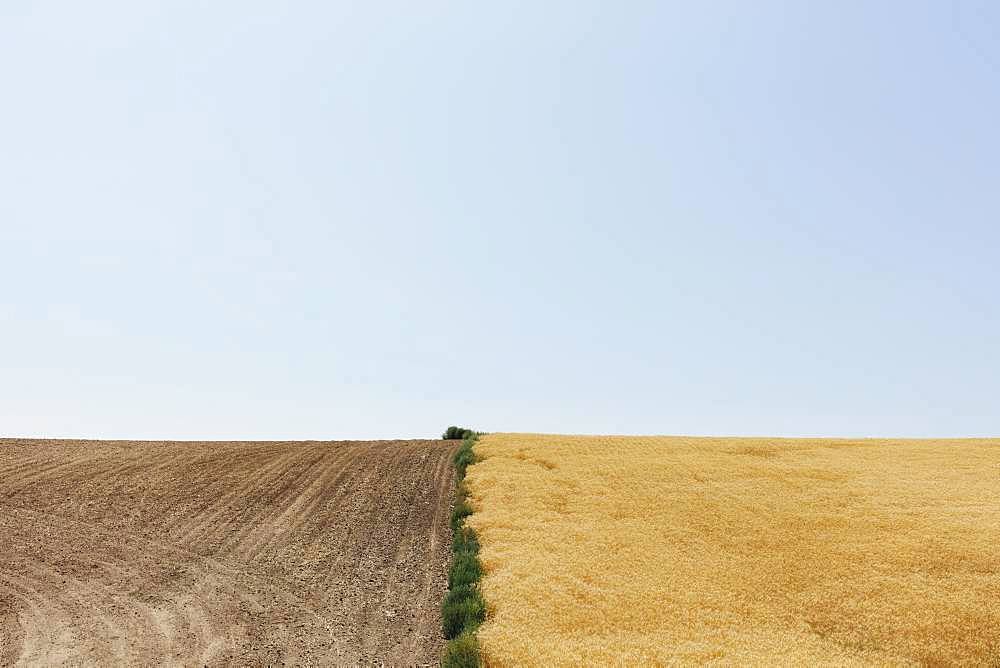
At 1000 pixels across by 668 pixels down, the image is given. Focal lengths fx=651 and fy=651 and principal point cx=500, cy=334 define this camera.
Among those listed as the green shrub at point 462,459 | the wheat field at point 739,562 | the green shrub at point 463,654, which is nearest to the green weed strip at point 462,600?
the green shrub at point 463,654

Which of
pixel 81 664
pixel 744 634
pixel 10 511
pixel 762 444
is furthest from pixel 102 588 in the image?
pixel 762 444

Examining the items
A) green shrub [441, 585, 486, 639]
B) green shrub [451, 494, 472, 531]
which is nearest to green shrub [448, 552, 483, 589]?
green shrub [441, 585, 486, 639]

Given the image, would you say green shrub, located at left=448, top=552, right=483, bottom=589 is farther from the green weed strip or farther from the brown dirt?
the brown dirt

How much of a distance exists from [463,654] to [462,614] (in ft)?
5.04

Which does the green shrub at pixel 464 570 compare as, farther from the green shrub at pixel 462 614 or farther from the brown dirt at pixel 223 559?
the green shrub at pixel 462 614

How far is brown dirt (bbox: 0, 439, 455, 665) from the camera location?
1179 cm

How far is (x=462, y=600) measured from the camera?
41.5 ft

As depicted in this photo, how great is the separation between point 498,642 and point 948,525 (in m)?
11.5

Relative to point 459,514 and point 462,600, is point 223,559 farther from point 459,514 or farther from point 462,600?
point 462,600

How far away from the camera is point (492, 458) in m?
24.0

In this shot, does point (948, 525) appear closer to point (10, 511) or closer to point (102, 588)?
point (102, 588)

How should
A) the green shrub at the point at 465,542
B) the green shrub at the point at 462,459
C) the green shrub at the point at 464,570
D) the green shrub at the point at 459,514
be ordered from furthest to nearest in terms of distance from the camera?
1. the green shrub at the point at 462,459
2. the green shrub at the point at 459,514
3. the green shrub at the point at 465,542
4. the green shrub at the point at 464,570

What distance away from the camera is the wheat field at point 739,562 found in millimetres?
10711

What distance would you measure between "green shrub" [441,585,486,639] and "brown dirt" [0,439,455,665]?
0.29 m
